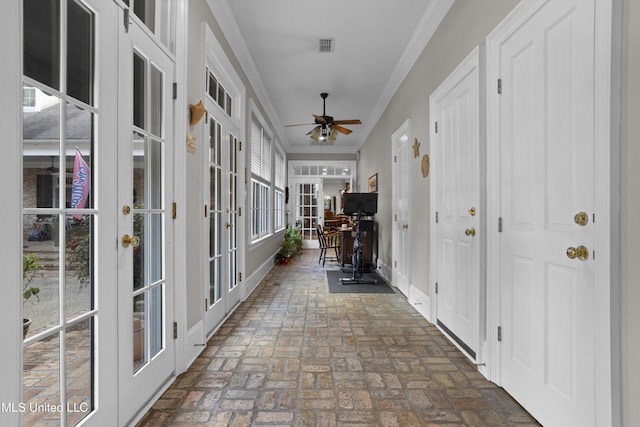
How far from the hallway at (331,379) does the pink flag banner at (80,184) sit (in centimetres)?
115

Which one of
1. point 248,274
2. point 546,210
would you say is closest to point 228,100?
point 248,274

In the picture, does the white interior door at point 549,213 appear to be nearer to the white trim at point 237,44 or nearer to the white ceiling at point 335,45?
the white ceiling at point 335,45

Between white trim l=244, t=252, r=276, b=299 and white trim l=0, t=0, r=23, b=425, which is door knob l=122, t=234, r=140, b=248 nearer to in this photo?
white trim l=0, t=0, r=23, b=425

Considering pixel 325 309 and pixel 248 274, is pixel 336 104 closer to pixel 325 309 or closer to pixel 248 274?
pixel 248 274

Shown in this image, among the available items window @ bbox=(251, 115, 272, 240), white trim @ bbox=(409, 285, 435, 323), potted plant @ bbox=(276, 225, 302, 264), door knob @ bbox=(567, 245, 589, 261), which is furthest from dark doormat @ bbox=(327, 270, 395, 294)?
door knob @ bbox=(567, 245, 589, 261)

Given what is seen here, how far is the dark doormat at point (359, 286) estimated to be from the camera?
464 centimetres

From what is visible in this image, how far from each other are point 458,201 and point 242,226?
2.37 m

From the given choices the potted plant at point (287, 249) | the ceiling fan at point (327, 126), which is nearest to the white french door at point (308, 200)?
the potted plant at point (287, 249)

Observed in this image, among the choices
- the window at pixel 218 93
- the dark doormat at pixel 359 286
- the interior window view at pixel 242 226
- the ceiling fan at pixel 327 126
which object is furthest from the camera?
the ceiling fan at pixel 327 126

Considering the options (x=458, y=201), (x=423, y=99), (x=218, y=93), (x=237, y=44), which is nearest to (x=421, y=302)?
(x=458, y=201)

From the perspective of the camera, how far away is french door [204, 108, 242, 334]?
9.67ft

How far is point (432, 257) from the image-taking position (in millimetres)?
3264

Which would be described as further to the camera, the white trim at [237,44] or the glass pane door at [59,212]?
the white trim at [237,44]

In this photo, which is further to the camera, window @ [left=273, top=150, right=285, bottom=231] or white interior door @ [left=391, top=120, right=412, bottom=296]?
window @ [left=273, top=150, right=285, bottom=231]
